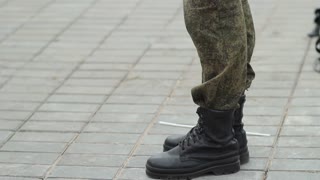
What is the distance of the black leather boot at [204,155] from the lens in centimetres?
347

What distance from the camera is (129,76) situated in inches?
203

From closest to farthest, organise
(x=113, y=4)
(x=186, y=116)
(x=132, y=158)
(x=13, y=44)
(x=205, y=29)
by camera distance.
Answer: (x=205, y=29), (x=132, y=158), (x=186, y=116), (x=13, y=44), (x=113, y=4)

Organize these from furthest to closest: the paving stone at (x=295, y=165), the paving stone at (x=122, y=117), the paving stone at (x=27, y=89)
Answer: the paving stone at (x=27, y=89), the paving stone at (x=122, y=117), the paving stone at (x=295, y=165)

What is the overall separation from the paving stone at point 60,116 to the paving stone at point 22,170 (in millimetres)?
703

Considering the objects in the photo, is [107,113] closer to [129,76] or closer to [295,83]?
[129,76]

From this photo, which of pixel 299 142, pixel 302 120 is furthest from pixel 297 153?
pixel 302 120

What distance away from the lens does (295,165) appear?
360cm

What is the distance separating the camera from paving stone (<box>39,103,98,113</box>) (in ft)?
14.9

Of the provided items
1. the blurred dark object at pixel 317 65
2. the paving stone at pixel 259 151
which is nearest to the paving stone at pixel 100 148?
the paving stone at pixel 259 151

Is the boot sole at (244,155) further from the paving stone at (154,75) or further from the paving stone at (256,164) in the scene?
the paving stone at (154,75)

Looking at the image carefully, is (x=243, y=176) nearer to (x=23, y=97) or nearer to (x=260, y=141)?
(x=260, y=141)

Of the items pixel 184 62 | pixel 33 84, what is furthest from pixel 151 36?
pixel 33 84

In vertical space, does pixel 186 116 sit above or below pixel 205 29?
below

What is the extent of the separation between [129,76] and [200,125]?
1.70 m
